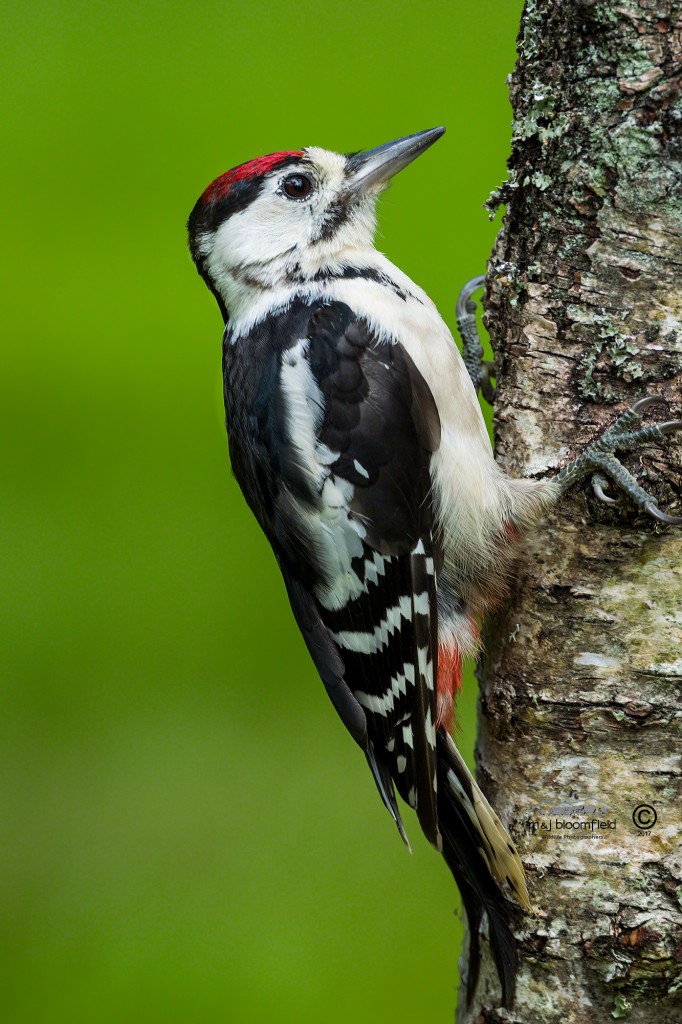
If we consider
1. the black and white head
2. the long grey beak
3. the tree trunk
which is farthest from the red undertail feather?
the long grey beak

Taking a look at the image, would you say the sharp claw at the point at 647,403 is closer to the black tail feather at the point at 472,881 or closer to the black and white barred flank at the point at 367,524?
the black and white barred flank at the point at 367,524

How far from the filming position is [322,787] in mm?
3525

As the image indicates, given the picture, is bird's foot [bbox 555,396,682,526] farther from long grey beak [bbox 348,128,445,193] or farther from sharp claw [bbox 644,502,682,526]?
long grey beak [bbox 348,128,445,193]

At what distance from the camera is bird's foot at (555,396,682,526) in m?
1.83

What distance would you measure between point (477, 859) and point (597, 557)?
58 centimetres

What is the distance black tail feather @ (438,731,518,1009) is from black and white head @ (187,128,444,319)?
3.62 ft

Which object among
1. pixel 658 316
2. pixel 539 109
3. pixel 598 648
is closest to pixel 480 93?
pixel 539 109

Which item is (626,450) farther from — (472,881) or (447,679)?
(472,881)

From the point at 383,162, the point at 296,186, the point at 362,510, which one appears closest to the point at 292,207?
the point at 296,186

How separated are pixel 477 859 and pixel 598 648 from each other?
1.45 ft

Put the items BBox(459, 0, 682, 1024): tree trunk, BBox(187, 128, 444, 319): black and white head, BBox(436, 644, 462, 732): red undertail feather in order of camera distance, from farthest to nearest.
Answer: BBox(187, 128, 444, 319): black and white head < BBox(436, 644, 462, 732): red undertail feather < BBox(459, 0, 682, 1024): tree trunk

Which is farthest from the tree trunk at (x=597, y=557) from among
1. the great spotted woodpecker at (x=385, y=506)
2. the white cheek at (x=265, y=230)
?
the white cheek at (x=265, y=230)

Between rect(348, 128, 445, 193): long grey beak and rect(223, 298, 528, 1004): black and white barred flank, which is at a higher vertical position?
rect(348, 128, 445, 193): long grey beak

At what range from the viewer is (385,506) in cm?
218
